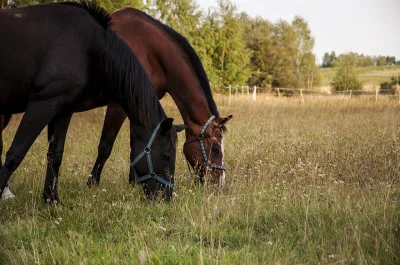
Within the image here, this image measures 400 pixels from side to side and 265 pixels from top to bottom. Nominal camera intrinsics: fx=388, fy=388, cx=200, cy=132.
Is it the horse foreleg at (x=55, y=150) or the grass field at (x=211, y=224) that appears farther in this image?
the horse foreleg at (x=55, y=150)

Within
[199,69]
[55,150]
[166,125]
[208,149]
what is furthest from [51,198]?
[199,69]

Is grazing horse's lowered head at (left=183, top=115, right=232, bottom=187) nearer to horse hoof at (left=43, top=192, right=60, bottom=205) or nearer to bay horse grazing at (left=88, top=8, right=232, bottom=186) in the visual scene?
bay horse grazing at (left=88, top=8, right=232, bottom=186)

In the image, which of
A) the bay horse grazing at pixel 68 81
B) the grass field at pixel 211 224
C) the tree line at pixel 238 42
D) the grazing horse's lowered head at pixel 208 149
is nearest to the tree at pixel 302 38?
the tree line at pixel 238 42

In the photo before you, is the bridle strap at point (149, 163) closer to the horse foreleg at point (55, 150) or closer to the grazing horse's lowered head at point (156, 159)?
the grazing horse's lowered head at point (156, 159)

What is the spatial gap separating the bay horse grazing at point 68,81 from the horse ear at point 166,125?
10mm

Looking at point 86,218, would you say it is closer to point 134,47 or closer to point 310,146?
point 134,47

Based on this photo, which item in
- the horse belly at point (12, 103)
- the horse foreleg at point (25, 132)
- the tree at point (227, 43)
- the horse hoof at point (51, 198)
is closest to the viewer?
the horse foreleg at point (25, 132)

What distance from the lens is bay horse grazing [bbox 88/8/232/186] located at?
4742mm

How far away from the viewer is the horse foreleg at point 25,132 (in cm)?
350

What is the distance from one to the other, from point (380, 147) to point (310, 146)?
107 centimetres

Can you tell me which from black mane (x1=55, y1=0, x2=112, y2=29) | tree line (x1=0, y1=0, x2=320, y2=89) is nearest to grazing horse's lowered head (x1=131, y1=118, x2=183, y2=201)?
black mane (x1=55, y1=0, x2=112, y2=29)

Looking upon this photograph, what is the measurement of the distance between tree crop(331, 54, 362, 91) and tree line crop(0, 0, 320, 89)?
7.72m

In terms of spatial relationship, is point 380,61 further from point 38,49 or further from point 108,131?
point 38,49

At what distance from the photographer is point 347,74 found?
118ft
